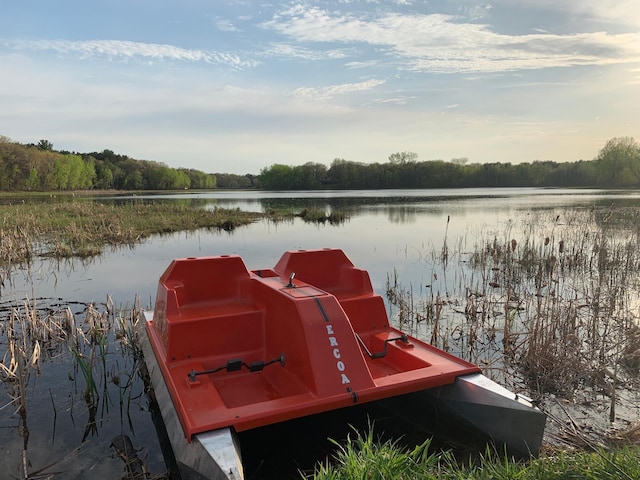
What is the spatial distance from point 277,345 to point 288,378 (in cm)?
36

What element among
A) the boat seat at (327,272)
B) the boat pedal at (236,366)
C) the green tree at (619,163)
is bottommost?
the boat pedal at (236,366)

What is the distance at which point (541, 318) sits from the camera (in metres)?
5.96

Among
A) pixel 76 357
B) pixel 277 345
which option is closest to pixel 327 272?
pixel 277 345

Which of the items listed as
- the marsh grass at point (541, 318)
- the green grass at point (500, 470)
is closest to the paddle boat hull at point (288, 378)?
the green grass at point (500, 470)

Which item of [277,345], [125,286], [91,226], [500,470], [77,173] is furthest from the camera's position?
[77,173]

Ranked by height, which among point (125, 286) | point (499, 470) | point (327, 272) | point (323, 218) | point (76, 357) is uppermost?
point (327, 272)

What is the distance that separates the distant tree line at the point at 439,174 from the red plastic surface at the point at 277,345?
6482cm

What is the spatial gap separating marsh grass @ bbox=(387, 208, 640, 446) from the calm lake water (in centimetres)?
45

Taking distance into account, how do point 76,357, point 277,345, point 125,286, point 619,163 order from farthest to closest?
point 619,163 < point 125,286 < point 76,357 < point 277,345

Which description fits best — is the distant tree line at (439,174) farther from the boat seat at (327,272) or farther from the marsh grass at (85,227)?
the boat seat at (327,272)

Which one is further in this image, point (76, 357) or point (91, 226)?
point (91, 226)

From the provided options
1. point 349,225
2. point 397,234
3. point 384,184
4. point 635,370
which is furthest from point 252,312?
point 384,184

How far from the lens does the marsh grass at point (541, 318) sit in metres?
4.89

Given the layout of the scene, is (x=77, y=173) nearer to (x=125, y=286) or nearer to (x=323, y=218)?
(x=323, y=218)
